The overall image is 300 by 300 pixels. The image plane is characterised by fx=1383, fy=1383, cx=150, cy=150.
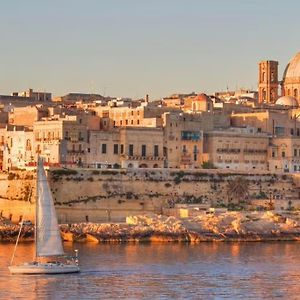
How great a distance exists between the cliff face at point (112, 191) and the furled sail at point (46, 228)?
17.4m

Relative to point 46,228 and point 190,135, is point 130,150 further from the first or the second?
point 46,228

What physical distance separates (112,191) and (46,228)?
20.4 m

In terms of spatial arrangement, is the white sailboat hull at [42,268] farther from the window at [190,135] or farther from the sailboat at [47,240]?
the window at [190,135]

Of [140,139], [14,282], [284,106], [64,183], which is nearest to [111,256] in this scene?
[14,282]

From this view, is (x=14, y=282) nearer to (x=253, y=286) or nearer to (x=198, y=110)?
(x=253, y=286)

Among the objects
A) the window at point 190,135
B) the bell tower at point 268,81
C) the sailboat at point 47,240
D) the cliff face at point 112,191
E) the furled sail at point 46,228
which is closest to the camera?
the sailboat at point 47,240

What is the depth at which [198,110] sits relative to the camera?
8062 cm

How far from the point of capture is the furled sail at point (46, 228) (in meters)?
48.3

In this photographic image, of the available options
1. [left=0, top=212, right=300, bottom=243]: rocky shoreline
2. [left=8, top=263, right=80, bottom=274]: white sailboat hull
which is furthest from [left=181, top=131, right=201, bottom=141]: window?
[left=8, top=263, right=80, bottom=274]: white sailboat hull

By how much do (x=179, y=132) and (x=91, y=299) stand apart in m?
34.2

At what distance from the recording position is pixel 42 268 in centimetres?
4753

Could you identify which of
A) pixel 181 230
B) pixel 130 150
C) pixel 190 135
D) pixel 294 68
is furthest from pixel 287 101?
pixel 181 230

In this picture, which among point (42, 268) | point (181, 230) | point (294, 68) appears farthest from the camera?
point (294, 68)

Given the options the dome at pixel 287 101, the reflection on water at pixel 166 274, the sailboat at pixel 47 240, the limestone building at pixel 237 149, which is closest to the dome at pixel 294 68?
the dome at pixel 287 101
